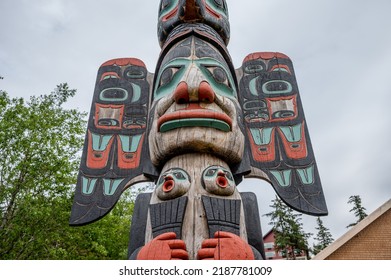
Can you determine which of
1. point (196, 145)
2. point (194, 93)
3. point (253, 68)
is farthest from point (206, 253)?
point (253, 68)

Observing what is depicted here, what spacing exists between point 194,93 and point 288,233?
15.3m

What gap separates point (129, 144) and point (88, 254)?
516 cm

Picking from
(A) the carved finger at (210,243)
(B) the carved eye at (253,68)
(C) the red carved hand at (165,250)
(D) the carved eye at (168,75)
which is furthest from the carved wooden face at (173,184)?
(B) the carved eye at (253,68)

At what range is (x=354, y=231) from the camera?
305 inches

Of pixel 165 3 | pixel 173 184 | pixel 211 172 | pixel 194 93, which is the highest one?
pixel 165 3

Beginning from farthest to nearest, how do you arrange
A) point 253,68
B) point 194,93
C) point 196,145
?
point 253,68 → point 194,93 → point 196,145

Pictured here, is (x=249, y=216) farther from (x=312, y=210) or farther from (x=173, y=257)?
(x=173, y=257)

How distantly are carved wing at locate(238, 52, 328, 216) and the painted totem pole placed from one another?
1 centimetres

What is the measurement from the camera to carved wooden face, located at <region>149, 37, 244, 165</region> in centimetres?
311

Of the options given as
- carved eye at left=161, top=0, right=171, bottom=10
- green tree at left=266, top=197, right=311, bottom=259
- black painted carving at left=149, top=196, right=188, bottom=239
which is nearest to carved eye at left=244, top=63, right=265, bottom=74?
carved eye at left=161, top=0, right=171, bottom=10

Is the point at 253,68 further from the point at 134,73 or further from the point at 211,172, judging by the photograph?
the point at 211,172

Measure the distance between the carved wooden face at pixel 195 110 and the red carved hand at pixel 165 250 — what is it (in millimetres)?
961

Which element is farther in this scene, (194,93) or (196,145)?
(194,93)

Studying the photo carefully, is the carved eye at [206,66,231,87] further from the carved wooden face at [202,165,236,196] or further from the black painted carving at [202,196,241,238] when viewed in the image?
the black painted carving at [202,196,241,238]
